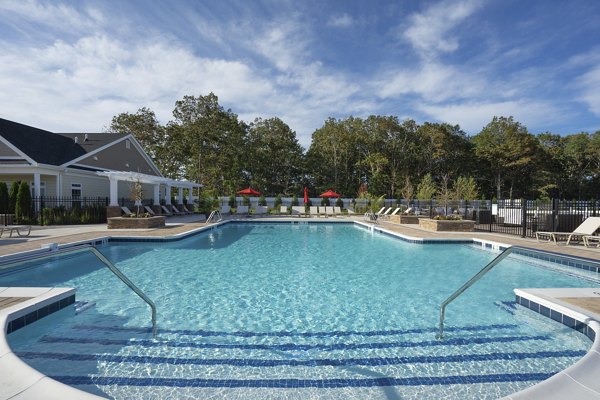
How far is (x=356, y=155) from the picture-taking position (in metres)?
37.8

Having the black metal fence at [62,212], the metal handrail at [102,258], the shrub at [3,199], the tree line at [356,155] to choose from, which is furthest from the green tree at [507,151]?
the shrub at [3,199]

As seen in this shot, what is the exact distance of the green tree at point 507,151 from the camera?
1463 inches

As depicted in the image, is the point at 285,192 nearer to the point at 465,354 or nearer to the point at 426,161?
the point at 426,161

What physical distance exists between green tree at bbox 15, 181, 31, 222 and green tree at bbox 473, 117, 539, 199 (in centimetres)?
4162

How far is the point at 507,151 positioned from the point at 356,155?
17603 mm

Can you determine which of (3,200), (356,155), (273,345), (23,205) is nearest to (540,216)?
(273,345)

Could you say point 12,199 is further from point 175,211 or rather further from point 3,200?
point 175,211

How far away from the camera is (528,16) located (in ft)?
41.9

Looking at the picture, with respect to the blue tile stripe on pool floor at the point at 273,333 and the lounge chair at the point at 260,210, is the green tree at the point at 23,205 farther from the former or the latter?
the blue tile stripe on pool floor at the point at 273,333

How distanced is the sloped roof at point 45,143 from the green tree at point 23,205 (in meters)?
1.60

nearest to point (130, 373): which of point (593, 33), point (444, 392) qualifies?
point (444, 392)


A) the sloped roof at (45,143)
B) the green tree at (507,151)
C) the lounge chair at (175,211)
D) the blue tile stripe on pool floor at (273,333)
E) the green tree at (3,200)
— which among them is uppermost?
the green tree at (507,151)

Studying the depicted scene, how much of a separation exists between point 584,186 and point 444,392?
49266mm

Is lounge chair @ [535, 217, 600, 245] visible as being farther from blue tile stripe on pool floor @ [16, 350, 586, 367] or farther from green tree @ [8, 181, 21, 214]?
green tree @ [8, 181, 21, 214]
